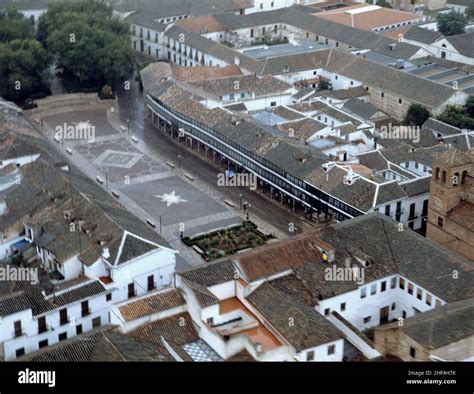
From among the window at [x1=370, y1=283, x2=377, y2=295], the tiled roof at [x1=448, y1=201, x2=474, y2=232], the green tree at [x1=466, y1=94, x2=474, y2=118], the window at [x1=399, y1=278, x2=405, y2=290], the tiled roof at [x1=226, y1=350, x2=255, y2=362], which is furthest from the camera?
the green tree at [x1=466, y1=94, x2=474, y2=118]

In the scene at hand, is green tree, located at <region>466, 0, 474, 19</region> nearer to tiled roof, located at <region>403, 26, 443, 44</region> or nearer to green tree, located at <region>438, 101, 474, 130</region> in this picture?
tiled roof, located at <region>403, 26, 443, 44</region>

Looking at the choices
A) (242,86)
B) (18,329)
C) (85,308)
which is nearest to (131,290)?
(85,308)

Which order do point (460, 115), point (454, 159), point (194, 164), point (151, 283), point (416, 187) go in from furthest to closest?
point (460, 115) → point (194, 164) → point (416, 187) → point (454, 159) → point (151, 283)

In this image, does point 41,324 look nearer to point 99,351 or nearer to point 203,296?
point 99,351

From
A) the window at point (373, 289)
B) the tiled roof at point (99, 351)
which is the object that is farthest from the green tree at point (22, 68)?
the window at point (373, 289)

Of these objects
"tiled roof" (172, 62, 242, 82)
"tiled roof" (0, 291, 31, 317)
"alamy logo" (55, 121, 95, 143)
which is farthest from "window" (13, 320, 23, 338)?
"tiled roof" (172, 62, 242, 82)

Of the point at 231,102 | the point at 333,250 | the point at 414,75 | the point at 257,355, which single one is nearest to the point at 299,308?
the point at 257,355

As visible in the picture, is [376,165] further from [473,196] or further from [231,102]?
[231,102]
